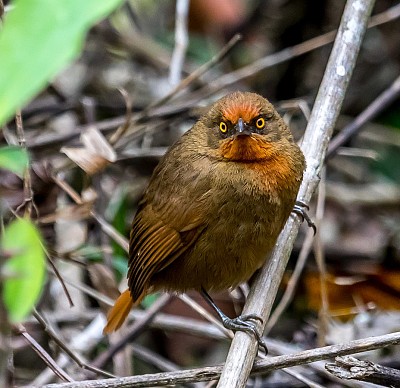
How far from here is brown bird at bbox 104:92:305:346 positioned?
10.2 feet

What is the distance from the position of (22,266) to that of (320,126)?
2315 millimetres

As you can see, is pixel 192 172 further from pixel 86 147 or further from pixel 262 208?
pixel 86 147

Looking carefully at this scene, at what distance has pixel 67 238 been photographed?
4637mm

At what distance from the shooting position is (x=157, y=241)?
3.43 metres

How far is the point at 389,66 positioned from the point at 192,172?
126 inches

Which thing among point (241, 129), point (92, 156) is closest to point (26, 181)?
point (92, 156)

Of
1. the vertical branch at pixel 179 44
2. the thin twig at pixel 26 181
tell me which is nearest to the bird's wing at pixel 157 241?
the thin twig at pixel 26 181

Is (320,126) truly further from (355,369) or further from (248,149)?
(355,369)

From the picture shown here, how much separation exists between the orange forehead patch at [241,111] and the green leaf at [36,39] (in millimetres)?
2227

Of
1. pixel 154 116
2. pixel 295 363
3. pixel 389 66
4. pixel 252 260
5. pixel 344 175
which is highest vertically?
pixel 389 66

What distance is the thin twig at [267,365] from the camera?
7.51 feet

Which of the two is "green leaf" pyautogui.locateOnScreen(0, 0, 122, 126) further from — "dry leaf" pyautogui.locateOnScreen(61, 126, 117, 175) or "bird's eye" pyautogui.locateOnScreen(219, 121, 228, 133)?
"dry leaf" pyautogui.locateOnScreen(61, 126, 117, 175)

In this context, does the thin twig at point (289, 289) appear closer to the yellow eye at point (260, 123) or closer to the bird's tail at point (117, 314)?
the bird's tail at point (117, 314)

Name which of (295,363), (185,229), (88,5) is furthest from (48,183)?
(88,5)
